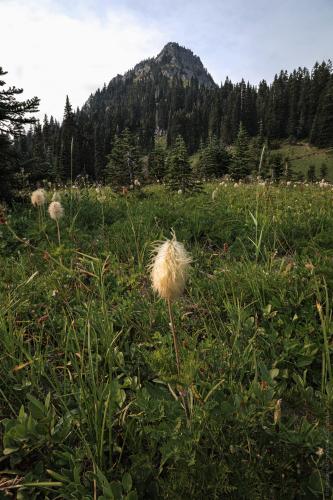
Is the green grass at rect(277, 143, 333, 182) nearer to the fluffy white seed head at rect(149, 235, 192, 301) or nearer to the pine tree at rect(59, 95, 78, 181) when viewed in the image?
the pine tree at rect(59, 95, 78, 181)

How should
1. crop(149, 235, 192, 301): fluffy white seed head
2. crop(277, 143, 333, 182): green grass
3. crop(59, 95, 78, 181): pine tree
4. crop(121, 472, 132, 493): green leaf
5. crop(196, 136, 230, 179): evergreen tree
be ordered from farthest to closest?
crop(277, 143, 333, 182): green grass
crop(196, 136, 230, 179): evergreen tree
crop(59, 95, 78, 181): pine tree
crop(149, 235, 192, 301): fluffy white seed head
crop(121, 472, 132, 493): green leaf

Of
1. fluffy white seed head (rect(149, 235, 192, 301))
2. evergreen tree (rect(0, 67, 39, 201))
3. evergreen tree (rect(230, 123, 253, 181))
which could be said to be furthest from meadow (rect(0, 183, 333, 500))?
evergreen tree (rect(230, 123, 253, 181))

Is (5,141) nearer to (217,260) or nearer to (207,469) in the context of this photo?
(217,260)

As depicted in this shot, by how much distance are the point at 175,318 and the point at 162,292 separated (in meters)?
1.31

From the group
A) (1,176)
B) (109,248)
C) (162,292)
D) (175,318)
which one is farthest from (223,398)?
(1,176)

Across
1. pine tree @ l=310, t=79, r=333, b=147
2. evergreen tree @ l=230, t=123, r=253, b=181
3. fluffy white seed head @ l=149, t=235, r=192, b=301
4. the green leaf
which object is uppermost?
pine tree @ l=310, t=79, r=333, b=147

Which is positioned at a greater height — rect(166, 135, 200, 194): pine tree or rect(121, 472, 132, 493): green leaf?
rect(166, 135, 200, 194): pine tree

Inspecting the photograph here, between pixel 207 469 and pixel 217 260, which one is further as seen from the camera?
pixel 217 260

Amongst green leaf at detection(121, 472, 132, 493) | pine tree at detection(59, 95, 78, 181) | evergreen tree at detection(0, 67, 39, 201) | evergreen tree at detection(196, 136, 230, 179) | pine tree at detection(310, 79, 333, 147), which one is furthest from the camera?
pine tree at detection(310, 79, 333, 147)

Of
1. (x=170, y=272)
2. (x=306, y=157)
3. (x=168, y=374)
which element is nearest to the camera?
(x=170, y=272)

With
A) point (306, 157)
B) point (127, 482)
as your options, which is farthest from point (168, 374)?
point (306, 157)

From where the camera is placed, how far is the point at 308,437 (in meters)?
1.58

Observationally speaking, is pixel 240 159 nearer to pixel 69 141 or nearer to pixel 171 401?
pixel 171 401

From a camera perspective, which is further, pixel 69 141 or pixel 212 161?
pixel 69 141
